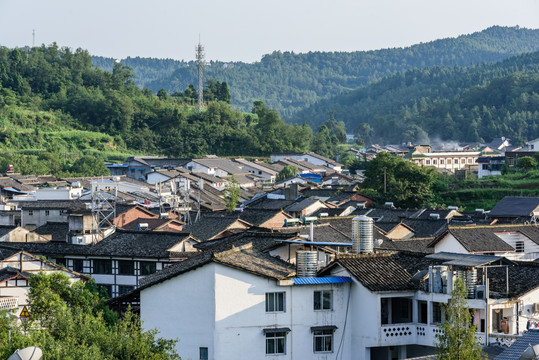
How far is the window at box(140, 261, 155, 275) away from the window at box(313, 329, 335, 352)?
10861 millimetres

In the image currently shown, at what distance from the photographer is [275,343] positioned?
56.5 ft

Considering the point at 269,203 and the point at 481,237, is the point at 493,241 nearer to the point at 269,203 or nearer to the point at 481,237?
the point at 481,237

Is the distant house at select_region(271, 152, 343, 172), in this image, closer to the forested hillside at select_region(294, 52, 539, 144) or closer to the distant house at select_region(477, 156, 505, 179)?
the distant house at select_region(477, 156, 505, 179)

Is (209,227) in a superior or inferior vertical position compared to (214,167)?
inferior

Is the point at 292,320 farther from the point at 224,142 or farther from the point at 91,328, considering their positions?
the point at 224,142

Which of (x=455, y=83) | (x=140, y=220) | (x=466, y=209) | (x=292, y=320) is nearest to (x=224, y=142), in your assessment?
Answer: (x=466, y=209)

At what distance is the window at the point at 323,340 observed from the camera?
17531 mm

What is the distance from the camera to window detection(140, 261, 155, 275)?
2771 centimetres

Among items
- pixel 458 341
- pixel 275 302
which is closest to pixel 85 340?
pixel 275 302

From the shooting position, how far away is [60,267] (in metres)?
26.7

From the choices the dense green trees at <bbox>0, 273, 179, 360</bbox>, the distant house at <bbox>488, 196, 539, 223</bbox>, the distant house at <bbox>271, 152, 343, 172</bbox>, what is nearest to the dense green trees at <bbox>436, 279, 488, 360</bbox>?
the dense green trees at <bbox>0, 273, 179, 360</bbox>

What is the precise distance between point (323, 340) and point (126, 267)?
11716mm

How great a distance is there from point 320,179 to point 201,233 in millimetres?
32644

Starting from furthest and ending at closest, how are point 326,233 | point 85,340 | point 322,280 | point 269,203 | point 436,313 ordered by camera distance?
point 269,203, point 326,233, point 322,280, point 436,313, point 85,340
